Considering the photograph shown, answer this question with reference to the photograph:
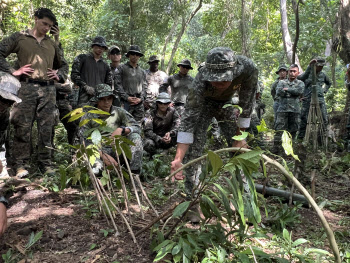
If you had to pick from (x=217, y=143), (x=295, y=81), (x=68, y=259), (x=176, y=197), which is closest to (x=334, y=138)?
(x=295, y=81)

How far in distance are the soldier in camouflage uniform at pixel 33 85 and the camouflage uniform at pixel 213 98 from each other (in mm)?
2158

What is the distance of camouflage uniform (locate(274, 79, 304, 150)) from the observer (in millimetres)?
6864

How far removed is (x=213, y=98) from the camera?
3.36 metres

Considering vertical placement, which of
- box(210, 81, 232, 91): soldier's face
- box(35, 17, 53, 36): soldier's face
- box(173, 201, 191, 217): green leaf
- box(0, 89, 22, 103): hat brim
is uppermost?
box(35, 17, 53, 36): soldier's face

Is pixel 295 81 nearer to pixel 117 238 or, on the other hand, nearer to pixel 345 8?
pixel 345 8

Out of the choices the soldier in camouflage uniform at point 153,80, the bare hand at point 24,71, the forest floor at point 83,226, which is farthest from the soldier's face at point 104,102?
the soldier in camouflage uniform at point 153,80

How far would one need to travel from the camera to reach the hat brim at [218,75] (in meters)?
2.81

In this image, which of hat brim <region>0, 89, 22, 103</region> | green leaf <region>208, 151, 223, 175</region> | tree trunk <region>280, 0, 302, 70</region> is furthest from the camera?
tree trunk <region>280, 0, 302, 70</region>

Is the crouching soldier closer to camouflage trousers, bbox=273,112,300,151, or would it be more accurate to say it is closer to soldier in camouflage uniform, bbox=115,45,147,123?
soldier in camouflage uniform, bbox=115,45,147,123

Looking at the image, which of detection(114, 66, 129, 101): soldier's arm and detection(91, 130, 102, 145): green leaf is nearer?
detection(91, 130, 102, 145): green leaf

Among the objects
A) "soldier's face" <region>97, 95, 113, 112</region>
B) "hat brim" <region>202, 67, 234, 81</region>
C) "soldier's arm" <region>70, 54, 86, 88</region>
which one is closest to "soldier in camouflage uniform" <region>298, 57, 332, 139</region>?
"soldier's arm" <region>70, 54, 86, 88</region>

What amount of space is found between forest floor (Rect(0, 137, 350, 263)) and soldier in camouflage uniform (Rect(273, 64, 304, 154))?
9.03ft

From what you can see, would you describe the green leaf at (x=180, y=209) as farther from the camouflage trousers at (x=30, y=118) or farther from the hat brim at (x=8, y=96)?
the camouflage trousers at (x=30, y=118)

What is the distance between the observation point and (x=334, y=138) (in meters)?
7.38
